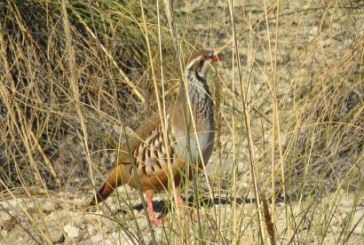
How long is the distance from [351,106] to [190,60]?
94cm

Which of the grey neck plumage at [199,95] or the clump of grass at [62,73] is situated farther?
the clump of grass at [62,73]

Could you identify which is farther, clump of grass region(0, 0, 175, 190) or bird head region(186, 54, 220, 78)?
clump of grass region(0, 0, 175, 190)

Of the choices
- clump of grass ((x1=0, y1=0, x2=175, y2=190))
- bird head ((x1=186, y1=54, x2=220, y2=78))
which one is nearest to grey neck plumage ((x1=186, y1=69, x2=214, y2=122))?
bird head ((x1=186, y1=54, x2=220, y2=78))

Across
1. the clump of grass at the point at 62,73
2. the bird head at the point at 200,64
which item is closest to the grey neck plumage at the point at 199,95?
the bird head at the point at 200,64

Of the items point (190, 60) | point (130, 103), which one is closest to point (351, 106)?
point (190, 60)

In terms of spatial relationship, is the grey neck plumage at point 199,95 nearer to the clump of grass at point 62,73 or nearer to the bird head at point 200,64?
the bird head at point 200,64

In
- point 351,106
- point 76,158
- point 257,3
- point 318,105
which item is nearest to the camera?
point 318,105

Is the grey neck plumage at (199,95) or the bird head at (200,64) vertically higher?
the bird head at (200,64)

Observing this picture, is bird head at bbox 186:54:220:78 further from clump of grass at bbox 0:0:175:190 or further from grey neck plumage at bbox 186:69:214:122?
clump of grass at bbox 0:0:175:190

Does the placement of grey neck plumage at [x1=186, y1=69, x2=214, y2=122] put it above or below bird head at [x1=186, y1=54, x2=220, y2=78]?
below

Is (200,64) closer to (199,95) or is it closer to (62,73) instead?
(199,95)

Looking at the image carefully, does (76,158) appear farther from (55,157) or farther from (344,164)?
(344,164)

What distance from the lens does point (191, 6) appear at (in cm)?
688

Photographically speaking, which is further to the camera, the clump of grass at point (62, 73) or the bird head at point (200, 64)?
the clump of grass at point (62, 73)
